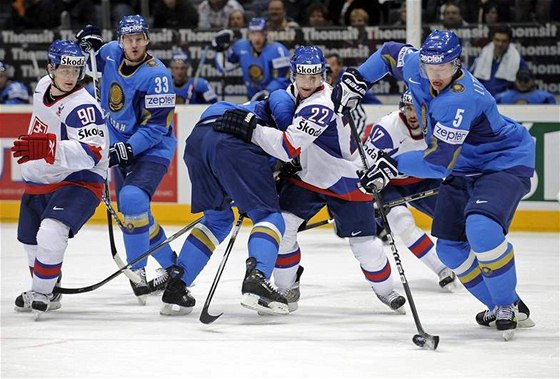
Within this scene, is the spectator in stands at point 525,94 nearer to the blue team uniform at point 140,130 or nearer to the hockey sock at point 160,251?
the blue team uniform at point 140,130

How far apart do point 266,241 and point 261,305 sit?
0.85 ft

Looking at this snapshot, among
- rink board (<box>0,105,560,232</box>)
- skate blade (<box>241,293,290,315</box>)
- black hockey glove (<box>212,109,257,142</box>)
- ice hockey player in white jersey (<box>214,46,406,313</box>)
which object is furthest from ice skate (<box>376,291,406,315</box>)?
rink board (<box>0,105,560,232</box>)

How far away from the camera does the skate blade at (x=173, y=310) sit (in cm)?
498

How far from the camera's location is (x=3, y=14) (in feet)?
30.2

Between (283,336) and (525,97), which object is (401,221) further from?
(525,97)

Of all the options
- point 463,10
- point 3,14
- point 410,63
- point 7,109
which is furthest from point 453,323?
point 3,14

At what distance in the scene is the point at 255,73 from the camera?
860 centimetres

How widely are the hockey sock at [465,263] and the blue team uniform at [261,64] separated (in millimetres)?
4036

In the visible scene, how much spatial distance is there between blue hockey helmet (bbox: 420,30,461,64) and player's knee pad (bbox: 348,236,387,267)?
965 millimetres

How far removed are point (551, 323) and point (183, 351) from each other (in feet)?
4.98

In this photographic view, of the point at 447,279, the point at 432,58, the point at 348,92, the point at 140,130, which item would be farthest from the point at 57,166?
the point at 447,279

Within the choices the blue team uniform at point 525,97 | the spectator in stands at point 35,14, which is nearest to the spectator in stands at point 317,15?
the blue team uniform at point 525,97

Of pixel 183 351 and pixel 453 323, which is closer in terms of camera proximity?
pixel 183 351

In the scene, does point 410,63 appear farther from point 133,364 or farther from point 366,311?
point 133,364
